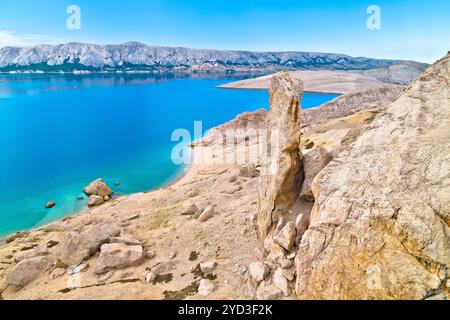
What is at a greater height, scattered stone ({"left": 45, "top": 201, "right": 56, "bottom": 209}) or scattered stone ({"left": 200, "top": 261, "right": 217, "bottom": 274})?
scattered stone ({"left": 200, "top": 261, "right": 217, "bottom": 274})

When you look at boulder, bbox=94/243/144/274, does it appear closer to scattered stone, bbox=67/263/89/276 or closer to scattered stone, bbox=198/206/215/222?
scattered stone, bbox=67/263/89/276

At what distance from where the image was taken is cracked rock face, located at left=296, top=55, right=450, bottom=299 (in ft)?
30.7

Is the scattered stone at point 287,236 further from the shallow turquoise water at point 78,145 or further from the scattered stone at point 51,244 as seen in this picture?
the shallow turquoise water at point 78,145

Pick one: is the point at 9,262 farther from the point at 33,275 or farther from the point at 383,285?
the point at 383,285

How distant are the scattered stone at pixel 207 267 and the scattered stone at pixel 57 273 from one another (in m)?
10.7

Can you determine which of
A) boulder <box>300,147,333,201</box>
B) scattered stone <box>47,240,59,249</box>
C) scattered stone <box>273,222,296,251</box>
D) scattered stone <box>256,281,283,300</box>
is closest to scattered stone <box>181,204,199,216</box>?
scattered stone <box>47,240,59,249</box>

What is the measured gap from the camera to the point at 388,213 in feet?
33.1

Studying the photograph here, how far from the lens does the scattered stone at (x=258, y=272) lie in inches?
573

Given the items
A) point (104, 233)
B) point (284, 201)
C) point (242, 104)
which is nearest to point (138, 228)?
point (104, 233)

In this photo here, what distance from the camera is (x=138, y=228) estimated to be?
2647cm

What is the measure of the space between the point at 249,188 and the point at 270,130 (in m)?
14.3

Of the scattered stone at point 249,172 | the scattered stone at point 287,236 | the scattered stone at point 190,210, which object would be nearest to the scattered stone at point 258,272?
the scattered stone at point 287,236

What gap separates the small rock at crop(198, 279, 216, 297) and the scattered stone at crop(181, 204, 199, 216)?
1137cm

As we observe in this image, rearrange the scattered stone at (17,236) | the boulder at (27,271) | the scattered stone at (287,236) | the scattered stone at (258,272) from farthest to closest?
the scattered stone at (17,236) < the boulder at (27,271) < the scattered stone at (258,272) < the scattered stone at (287,236)
